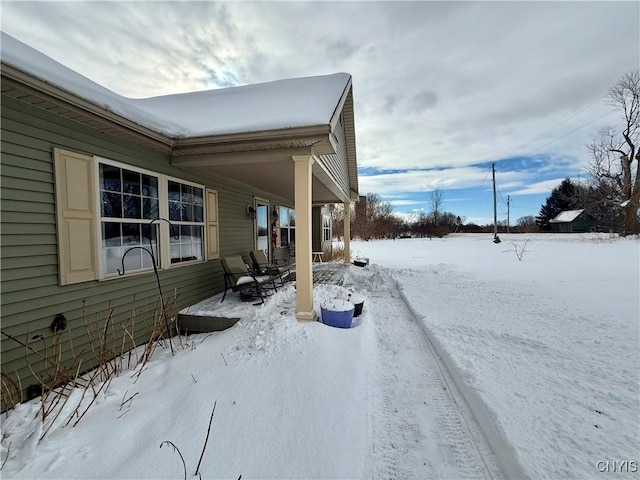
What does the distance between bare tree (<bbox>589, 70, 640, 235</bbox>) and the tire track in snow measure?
22.9 metres

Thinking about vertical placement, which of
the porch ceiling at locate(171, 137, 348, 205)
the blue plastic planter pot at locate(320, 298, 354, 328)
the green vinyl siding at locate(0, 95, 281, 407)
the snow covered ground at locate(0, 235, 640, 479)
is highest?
the porch ceiling at locate(171, 137, 348, 205)

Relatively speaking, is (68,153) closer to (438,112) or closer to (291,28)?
(291,28)

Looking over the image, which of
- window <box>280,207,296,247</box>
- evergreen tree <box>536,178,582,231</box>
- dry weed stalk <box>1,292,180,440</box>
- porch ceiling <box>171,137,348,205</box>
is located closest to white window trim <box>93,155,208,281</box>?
porch ceiling <box>171,137,348,205</box>

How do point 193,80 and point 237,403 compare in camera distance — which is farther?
point 193,80

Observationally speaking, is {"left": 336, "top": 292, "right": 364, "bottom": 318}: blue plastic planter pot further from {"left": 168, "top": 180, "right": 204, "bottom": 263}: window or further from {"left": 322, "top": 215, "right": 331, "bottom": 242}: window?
{"left": 322, "top": 215, "right": 331, "bottom": 242}: window

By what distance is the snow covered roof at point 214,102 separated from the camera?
2.39 meters

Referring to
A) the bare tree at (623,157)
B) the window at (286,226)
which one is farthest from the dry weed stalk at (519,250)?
the window at (286,226)

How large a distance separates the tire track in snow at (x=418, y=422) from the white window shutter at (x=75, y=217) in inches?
133

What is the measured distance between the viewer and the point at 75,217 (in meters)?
2.92

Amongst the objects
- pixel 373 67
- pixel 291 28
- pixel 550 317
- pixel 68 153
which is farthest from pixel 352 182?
pixel 68 153

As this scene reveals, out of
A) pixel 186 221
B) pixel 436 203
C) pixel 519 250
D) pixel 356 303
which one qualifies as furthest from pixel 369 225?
pixel 186 221

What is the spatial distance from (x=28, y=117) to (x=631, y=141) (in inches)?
1133

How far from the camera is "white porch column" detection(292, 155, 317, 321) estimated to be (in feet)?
12.1

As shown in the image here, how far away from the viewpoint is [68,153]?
9.37ft
